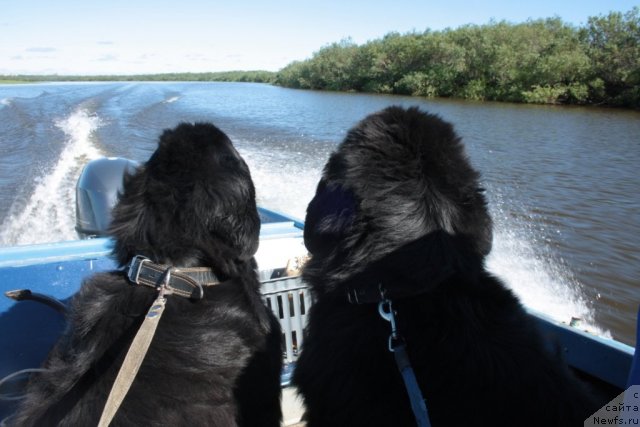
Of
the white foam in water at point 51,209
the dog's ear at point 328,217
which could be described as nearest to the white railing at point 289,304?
the dog's ear at point 328,217

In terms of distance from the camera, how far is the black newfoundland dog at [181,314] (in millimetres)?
1721

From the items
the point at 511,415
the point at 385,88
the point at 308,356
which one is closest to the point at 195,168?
the point at 308,356

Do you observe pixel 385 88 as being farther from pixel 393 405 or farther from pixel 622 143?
pixel 393 405

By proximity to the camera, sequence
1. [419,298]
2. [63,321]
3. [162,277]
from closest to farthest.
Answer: [419,298]
[162,277]
[63,321]

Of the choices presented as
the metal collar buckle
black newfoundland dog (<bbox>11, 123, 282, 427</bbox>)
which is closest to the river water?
black newfoundland dog (<bbox>11, 123, 282, 427</bbox>)

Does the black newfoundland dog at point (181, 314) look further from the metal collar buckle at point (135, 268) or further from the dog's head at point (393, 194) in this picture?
the dog's head at point (393, 194)

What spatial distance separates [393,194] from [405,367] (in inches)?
21.1

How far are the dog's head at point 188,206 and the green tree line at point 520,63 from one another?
3132 cm

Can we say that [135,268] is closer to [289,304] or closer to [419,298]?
[419,298]

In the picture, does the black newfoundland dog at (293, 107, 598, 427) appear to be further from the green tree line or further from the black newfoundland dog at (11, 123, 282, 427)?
the green tree line

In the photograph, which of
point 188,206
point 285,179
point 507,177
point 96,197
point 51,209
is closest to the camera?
point 188,206

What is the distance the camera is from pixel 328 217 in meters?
1.62

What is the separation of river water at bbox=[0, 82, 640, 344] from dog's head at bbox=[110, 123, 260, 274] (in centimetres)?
66

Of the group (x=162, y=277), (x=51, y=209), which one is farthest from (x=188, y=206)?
(x=51, y=209)
